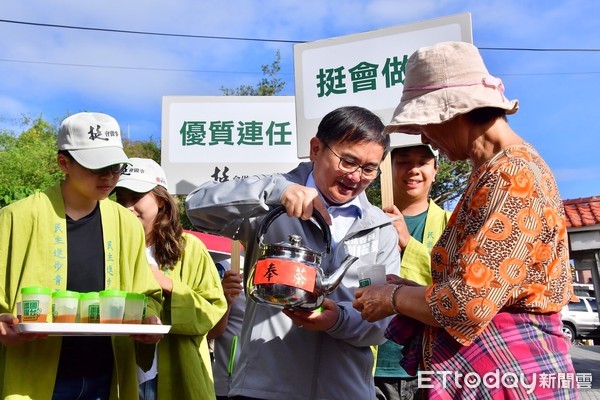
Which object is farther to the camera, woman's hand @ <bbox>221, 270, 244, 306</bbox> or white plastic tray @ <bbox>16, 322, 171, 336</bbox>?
woman's hand @ <bbox>221, 270, 244, 306</bbox>

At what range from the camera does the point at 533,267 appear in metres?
1.68

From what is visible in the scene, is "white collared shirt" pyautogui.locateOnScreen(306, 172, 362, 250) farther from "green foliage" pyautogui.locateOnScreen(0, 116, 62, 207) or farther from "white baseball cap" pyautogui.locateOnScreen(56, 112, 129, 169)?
"green foliage" pyautogui.locateOnScreen(0, 116, 62, 207)

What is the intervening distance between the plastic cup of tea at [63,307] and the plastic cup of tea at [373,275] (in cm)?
108

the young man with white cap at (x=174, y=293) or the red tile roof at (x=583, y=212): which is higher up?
the red tile roof at (x=583, y=212)

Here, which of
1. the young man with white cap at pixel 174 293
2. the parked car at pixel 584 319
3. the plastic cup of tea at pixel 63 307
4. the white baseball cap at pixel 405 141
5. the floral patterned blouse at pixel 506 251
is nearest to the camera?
the floral patterned blouse at pixel 506 251

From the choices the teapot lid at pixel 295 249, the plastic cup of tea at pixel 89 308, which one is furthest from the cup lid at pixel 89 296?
the teapot lid at pixel 295 249

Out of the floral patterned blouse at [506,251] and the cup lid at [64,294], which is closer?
the floral patterned blouse at [506,251]

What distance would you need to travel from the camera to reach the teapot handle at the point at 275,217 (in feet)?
7.34

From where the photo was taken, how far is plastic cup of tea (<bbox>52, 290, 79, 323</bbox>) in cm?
232

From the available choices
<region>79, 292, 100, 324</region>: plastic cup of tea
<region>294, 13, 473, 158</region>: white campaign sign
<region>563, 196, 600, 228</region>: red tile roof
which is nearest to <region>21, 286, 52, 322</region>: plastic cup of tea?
<region>79, 292, 100, 324</region>: plastic cup of tea

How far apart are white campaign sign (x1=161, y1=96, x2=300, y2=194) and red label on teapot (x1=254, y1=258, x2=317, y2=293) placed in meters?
3.09

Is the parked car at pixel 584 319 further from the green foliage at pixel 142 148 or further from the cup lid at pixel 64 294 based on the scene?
the cup lid at pixel 64 294

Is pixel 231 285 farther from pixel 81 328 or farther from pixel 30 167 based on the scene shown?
pixel 30 167

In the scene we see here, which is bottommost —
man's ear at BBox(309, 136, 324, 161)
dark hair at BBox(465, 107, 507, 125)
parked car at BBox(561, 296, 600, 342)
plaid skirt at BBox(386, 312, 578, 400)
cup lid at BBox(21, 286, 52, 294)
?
parked car at BBox(561, 296, 600, 342)
